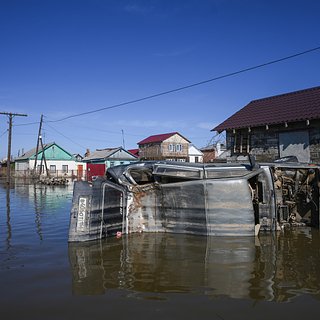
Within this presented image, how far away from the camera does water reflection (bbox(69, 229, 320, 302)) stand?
16.1 ft

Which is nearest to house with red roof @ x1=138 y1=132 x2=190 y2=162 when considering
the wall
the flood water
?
the wall

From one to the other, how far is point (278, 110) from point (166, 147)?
34131 millimetres

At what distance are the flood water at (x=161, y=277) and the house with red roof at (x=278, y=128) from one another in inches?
401

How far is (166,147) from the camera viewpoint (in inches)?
2099

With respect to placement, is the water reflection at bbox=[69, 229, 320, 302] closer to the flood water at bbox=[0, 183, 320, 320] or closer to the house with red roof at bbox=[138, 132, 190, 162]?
the flood water at bbox=[0, 183, 320, 320]

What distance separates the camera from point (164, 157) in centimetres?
5003

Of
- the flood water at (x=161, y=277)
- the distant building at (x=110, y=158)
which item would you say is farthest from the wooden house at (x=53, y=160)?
the flood water at (x=161, y=277)

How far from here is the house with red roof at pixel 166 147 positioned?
53.0m

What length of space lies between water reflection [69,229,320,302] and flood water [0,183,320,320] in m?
0.02

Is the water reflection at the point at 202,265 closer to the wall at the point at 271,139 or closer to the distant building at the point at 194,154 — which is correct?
the wall at the point at 271,139

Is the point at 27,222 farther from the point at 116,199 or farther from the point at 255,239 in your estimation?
the point at 255,239

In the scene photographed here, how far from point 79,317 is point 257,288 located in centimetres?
263

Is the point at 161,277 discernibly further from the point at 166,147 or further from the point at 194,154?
the point at 194,154

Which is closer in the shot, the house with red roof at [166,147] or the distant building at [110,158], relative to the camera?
the distant building at [110,158]
